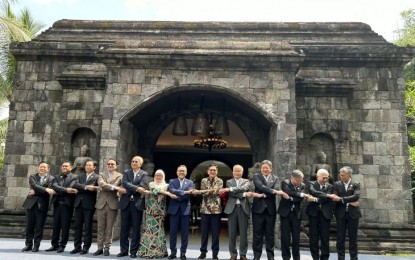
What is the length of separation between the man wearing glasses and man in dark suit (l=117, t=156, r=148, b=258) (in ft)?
0.63

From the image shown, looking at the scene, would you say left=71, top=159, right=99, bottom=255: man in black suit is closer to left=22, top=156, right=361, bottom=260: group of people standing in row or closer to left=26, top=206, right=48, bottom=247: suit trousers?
left=22, top=156, right=361, bottom=260: group of people standing in row

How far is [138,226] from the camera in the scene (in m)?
6.32

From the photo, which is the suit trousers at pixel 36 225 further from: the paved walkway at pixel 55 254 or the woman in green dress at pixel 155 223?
the woman in green dress at pixel 155 223

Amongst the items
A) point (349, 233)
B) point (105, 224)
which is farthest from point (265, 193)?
point (105, 224)

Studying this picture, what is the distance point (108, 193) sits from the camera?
6.54 m

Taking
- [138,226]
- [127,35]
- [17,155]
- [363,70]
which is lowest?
[138,226]

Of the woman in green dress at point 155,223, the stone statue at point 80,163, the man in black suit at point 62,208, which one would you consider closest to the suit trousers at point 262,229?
the woman in green dress at point 155,223

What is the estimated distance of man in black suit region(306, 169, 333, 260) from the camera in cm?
624

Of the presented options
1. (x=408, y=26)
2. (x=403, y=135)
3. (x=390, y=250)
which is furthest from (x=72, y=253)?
(x=408, y=26)

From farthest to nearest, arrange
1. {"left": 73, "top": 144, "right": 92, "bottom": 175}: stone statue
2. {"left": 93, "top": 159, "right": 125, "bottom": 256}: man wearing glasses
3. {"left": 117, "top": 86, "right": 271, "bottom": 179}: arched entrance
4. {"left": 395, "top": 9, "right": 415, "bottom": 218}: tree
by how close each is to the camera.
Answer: {"left": 395, "top": 9, "right": 415, "bottom": 218}: tree, {"left": 73, "top": 144, "right": 92, "bottom": 175}: stone statue, {"left": 117, "top": 86, "right": 271, "bottom": 179}: arched entrance, {"left": 93, "top": 159, "right": 125, "bottom": 256}: man wearing glasses

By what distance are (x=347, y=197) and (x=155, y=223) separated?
3.17 meters

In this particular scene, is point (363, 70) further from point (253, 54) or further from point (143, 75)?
point (143, 75)

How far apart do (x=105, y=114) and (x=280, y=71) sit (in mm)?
3941

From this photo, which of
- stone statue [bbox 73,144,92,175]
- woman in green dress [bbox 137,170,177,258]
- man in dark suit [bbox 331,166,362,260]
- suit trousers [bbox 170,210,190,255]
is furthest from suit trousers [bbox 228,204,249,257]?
stone statue [bbox 73,144,92,175]
